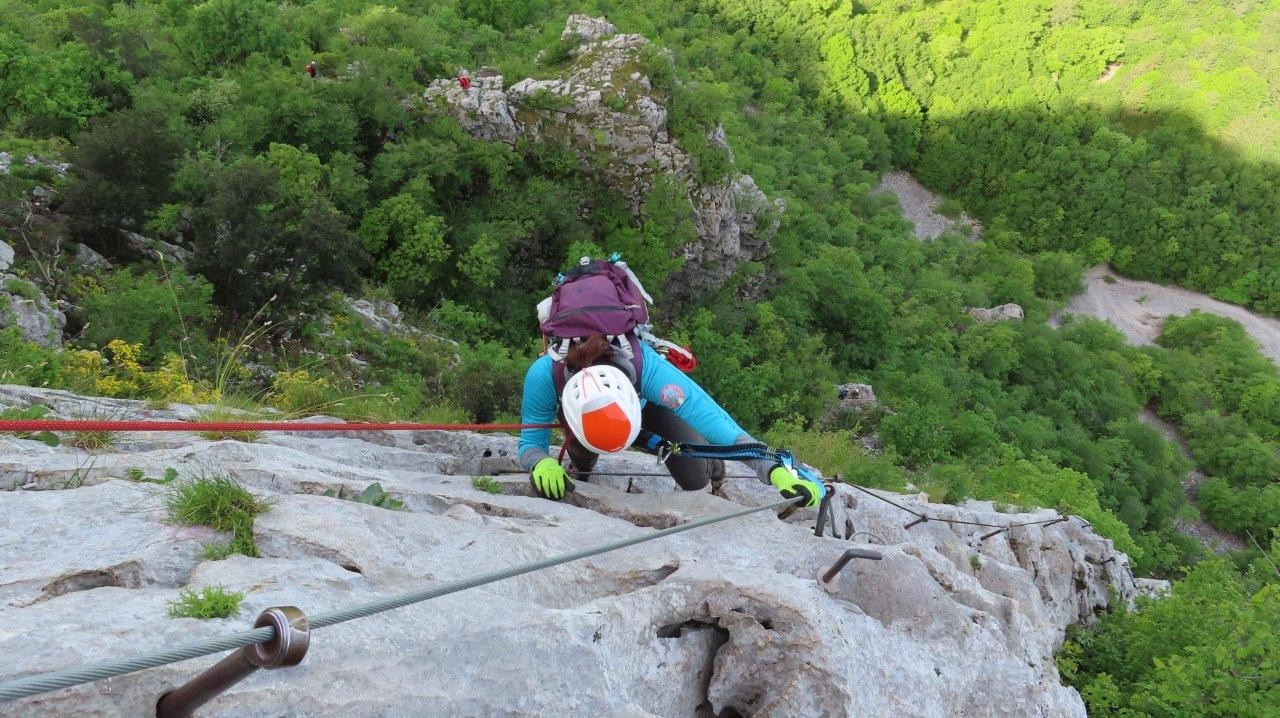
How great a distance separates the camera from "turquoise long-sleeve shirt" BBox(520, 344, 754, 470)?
4227 mm

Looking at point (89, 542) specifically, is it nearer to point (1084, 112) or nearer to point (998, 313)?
point (998, 313)

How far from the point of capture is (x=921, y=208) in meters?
44.1

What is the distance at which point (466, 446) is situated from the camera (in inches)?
227

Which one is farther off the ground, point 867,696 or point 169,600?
point 169,600

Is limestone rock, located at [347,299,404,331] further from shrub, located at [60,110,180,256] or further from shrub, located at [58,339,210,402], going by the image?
shrub, located at [58,339,210,402]

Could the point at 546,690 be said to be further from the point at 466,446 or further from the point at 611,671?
the point at 466,446

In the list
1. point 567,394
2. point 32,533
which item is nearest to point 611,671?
point 567,394

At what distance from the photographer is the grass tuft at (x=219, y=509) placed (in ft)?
9.52

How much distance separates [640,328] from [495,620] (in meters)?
2.35

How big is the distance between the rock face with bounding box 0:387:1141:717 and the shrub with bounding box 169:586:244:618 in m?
0.05

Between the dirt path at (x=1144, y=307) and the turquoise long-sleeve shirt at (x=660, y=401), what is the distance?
42.3m

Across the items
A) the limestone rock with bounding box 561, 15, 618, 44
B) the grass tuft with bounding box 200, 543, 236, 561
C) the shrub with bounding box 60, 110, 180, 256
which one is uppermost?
the limestone rock with bounding box 561, 15, 618, 44

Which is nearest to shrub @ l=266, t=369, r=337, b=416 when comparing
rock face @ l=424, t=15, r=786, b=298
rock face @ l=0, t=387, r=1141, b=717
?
rock face @ l=0, t=387, r=1141, b=717

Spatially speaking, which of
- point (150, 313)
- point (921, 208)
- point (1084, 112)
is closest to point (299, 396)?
point (150, 313)
